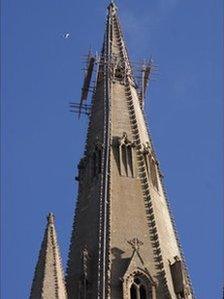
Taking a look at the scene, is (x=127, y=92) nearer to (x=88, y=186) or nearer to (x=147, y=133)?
(x=147, y=133)

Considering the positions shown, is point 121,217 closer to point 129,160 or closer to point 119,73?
point 129,160

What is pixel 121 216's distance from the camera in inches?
1709

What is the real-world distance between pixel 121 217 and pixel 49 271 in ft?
29.8

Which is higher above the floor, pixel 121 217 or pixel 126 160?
pixel 126 160

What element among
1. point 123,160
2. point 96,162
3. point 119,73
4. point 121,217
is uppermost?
point 119,73

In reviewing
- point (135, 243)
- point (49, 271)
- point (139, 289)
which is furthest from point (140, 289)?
point (49, 271)

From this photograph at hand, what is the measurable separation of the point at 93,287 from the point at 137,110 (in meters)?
13.4

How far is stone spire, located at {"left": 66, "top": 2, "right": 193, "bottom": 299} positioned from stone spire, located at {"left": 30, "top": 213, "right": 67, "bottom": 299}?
4006 millimetres

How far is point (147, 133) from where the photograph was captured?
51.1 meters

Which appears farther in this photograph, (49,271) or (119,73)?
(119,73)

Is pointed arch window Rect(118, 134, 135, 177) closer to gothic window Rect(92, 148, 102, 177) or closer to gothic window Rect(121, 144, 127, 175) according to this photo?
gothic window Rect(121, 144, 127, 175)

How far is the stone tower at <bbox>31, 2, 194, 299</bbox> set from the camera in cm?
4044

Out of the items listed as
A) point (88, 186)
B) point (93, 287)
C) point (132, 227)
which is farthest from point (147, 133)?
point (93, 287)

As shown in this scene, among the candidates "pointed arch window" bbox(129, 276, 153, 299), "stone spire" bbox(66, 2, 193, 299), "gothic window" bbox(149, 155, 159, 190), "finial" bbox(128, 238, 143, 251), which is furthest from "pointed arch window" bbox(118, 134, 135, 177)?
"pointed arch window" bbox(129, 276, 153, 299)
